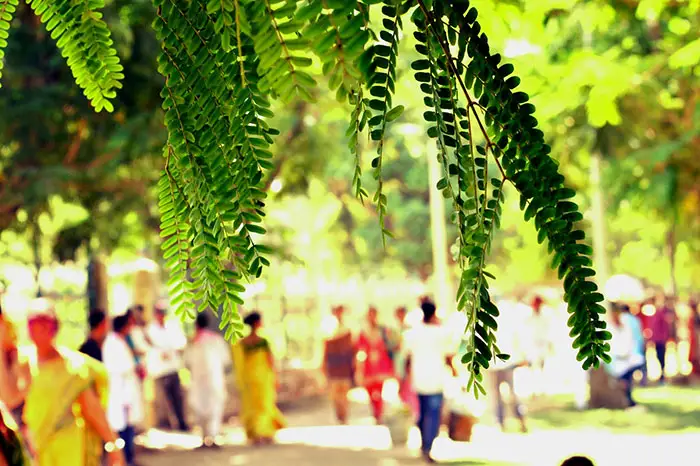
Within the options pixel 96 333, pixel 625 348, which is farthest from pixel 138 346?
pixel 625 348

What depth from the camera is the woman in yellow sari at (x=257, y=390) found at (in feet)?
61.2

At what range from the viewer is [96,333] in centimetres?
1205

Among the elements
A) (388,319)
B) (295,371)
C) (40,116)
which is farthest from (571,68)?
(388,319)

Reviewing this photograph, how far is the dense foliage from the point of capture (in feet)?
5.48

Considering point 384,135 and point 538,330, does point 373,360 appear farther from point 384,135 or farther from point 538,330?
point 384,135

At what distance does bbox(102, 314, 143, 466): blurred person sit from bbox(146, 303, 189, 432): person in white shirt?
252 centimetres

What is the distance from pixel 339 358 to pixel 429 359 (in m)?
5.82

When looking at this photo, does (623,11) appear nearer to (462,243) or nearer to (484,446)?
(462,243)

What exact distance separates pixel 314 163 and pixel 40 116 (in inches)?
234

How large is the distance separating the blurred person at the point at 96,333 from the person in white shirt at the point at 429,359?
12.4ft

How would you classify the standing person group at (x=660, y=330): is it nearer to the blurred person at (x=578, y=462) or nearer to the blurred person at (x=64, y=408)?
the blurred person at (x=64, y=408)

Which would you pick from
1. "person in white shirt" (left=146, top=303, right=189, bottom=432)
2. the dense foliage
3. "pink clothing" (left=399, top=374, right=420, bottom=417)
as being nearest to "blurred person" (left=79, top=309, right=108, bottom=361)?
"person in white shirt" (left=146, top=303, right=189, bottom=432)

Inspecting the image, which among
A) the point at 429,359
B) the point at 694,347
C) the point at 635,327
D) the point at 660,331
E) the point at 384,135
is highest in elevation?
the point at 660,331

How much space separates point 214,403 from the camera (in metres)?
18.5
